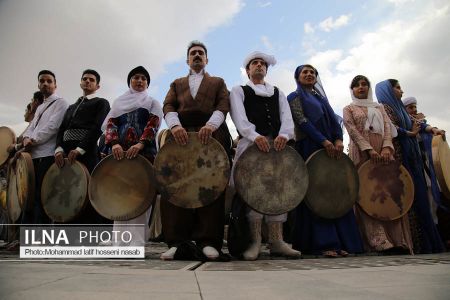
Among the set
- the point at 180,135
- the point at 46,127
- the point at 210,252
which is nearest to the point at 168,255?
the point at 210,252

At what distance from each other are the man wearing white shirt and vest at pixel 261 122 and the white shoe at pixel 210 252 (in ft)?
1.30

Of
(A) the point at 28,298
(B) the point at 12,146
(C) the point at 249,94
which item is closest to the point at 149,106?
(C) the point at 249,94

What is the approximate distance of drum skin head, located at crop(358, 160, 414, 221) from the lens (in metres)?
3.57

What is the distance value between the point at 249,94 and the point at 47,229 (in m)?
2.41

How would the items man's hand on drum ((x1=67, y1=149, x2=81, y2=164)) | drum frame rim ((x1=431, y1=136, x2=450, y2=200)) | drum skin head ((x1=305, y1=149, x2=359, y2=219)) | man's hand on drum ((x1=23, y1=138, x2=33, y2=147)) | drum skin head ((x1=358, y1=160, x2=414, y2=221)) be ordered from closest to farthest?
1. drum skin head ((x1=305, y1=149, x2=359, y2=219))
2. drum skin head ((x1=358, y1=160, x2=414, y2=221))
3. man's hand on drum ((x1=67, y1=149, x2=81, y2=164))
4. man's hand on drum ((x1=23, y1=138, x2=33, y2=147))
5. drum frame rim ((x1=431, y1=136, x2=450, y2=200))

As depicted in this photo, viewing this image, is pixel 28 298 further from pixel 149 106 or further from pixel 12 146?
pixel 12 146

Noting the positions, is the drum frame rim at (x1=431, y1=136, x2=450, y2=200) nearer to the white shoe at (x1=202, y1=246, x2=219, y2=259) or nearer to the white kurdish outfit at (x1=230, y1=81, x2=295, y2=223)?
the white kurdish outfit at (x1=230, y1=81, x2=295, y2=223)

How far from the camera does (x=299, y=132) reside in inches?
147

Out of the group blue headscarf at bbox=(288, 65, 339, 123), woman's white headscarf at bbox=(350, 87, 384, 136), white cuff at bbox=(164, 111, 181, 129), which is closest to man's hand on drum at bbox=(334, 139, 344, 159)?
blue headscarf at bbox=(288, 65, 339, 123)

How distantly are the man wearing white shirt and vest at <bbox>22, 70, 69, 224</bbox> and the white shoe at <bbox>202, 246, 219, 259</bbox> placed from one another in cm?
194

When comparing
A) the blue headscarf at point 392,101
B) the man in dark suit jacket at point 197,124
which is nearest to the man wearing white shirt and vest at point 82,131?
the man in dark suit jacket at point 197,124

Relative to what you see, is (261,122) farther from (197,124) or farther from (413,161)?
(413,161)

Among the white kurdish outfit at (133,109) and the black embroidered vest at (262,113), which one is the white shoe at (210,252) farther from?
the black embroidered vest at (262,113)

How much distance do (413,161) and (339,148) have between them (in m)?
1.03
